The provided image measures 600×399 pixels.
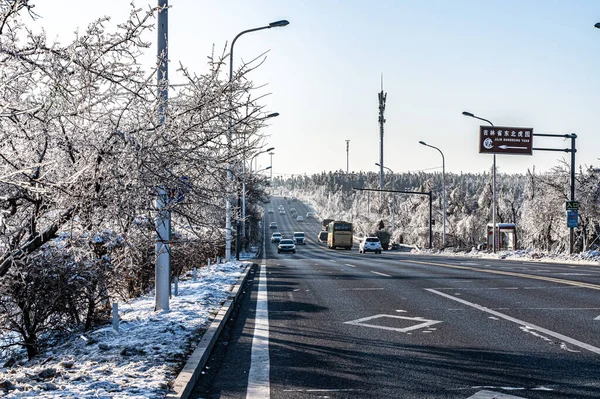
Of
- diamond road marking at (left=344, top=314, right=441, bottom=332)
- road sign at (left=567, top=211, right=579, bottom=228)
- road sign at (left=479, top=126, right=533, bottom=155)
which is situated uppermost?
road sign at (left=479, top=126, right=533, bottom=155)

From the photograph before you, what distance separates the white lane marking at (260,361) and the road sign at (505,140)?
2921 centimetres

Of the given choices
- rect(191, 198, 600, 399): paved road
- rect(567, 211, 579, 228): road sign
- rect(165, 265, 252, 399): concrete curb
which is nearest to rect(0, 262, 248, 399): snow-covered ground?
rect(165, 265, 252, 399): concrete curb

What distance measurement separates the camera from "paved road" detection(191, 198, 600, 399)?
5852mm

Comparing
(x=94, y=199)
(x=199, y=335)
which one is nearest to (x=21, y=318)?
(x=199, y=335)

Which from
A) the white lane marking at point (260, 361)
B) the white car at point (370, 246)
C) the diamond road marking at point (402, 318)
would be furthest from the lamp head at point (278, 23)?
the white car at point (370, 246)

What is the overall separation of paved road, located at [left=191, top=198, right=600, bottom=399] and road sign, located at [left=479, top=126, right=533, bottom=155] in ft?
80.8

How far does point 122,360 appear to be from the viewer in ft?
21.8

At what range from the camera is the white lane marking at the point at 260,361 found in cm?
580

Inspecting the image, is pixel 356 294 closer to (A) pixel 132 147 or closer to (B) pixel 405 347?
(B) pixel 405 347

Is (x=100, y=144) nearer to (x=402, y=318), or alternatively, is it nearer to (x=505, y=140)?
(x=402, y=318)

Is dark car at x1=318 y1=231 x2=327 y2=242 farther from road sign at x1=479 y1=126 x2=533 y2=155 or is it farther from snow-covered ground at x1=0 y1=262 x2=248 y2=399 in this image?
snow-covered ground at x1=0 y1=262 x2=248 y2=399

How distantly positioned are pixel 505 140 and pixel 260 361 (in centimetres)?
3391

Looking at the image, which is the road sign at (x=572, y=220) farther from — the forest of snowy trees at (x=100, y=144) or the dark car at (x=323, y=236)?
the dark car at (x=323, y=236)

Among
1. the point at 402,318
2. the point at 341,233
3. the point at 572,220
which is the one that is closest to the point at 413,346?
the point at 402,318
